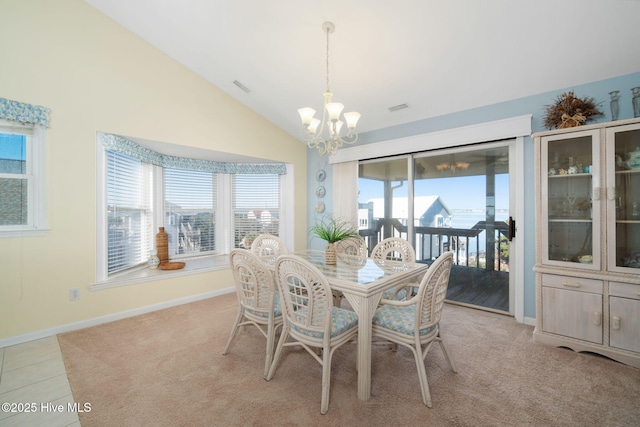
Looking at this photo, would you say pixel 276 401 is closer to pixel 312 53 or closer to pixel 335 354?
pixel 335 354

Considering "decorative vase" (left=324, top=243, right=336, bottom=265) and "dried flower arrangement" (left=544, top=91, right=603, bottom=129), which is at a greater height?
"dried flower arrangement" (left=544, top=91, right=603, bottom=129)

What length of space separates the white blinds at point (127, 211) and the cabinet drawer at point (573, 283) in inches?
180

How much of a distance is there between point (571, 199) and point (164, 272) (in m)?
4.51

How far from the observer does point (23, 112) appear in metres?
2.50

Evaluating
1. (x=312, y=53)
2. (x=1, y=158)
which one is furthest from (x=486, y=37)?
(x=1, y=158)

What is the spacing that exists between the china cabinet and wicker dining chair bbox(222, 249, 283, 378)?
239 centimetres

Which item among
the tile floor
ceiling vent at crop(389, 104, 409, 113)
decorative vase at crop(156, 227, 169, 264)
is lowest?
the tile floor

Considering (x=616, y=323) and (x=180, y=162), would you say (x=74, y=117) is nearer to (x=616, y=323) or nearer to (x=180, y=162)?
(x=180, y=162)

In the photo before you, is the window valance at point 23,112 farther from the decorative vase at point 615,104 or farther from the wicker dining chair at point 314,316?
the decorative vase at point 615,104

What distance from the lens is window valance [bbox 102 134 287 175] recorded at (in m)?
3.10

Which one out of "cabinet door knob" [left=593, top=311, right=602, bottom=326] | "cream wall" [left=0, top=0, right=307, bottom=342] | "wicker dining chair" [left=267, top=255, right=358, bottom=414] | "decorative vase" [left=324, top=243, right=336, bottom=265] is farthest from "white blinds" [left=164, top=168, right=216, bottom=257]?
"cabinet door knob" [left=593, top=311, right=602, bottom=326]

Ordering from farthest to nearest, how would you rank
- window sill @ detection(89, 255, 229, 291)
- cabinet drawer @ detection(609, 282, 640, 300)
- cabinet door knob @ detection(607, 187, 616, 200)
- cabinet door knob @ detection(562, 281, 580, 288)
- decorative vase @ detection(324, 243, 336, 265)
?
window sill @ detection(89, 255, 229, 291), decorative vase @ detection(324, 243, 336, 265), cabinet door knob @ detection(562, 281, 580, 288), cabinet door knob @ detection(607, 187, 616, 200), cabinet drawer @ detection(609, 282, 640, 300)

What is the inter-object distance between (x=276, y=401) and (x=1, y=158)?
3.20 metres

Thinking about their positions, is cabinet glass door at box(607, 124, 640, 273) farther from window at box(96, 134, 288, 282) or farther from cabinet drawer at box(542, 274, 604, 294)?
window at box(96, 134, 288, 282)
